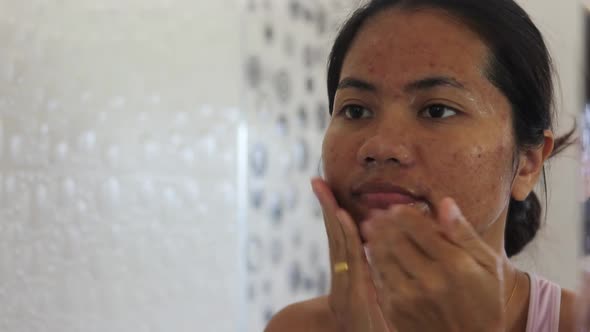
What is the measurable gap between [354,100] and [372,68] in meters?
0.04

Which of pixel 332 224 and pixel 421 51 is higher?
pixel 421 51

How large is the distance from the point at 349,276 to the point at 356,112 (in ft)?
0.55

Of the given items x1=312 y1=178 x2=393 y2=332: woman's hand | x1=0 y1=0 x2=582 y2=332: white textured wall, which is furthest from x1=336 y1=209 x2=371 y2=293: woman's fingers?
x1=0 y1=0 x2=582 y2=332: white textured wall

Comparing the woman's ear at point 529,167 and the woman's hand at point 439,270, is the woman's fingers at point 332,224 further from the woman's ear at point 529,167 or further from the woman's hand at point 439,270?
the woman's ear at point 529,167

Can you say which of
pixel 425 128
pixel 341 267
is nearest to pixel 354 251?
pixel 341 267

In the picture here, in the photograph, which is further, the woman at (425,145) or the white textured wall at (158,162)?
the white textured wall at (158,162)

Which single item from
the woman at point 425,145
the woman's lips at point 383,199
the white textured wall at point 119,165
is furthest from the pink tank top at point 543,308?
the white textured wall at point 119,165

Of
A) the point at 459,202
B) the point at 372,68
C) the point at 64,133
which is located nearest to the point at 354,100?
the point at 372,68

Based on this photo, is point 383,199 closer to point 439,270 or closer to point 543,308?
point 439,270

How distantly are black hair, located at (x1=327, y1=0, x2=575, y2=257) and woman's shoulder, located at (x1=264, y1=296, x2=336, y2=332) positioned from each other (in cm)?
30

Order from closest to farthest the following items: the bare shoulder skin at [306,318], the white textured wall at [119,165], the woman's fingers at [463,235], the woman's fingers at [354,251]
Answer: the woman's fingers at [463,235] < the woman's fingers at [354,251] < the bare shoulder skin at [306,318] < the white textured wall at [119,165]

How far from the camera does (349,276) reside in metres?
0.55

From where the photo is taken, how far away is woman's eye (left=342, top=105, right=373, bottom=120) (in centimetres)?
60

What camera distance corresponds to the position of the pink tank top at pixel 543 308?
0.62 metres
